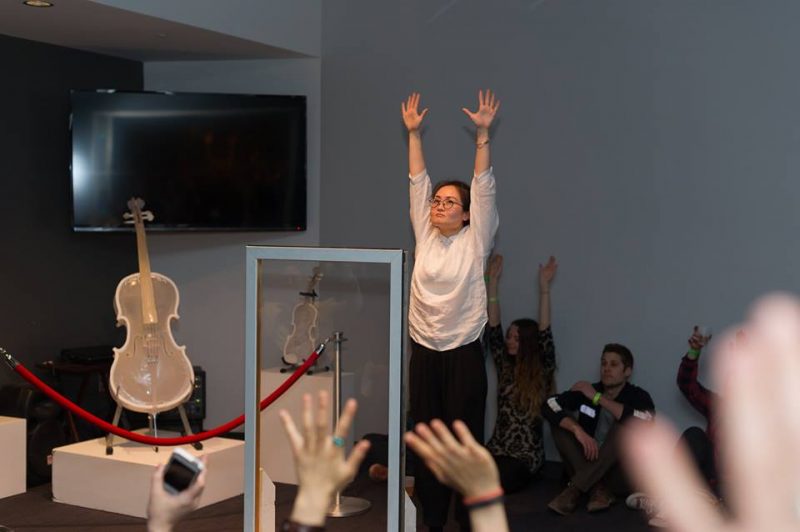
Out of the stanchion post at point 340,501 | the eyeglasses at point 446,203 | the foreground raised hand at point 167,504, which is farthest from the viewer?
the eyeglasses at point 446,203

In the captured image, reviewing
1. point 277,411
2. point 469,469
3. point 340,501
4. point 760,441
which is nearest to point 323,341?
point 277,411

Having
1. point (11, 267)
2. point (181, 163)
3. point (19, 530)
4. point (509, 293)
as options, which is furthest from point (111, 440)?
point (509, 293)

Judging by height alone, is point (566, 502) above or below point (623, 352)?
below

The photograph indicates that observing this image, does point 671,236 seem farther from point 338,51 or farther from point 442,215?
point 338,51

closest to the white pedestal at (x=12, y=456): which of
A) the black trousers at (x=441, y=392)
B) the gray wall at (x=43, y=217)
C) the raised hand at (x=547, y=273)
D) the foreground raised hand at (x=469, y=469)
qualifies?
the gray wall at (x=43, y=217)

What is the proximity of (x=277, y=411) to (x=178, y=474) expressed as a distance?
2.22 metres

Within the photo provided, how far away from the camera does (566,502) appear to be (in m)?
4.84

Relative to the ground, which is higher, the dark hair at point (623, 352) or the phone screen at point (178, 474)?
the phone screen at point (178, 474)

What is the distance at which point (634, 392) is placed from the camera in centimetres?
518

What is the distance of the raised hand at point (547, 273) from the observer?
5.50m

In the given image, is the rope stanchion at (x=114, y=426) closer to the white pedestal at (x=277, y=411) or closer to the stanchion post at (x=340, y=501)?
the white pedestal at (x=277, y=411)

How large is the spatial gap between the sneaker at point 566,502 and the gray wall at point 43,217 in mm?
2946

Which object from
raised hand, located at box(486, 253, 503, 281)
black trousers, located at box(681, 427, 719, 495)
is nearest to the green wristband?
black trousers, located at box(681, 427, 719, 495)

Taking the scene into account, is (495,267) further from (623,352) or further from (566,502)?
(566,502)
